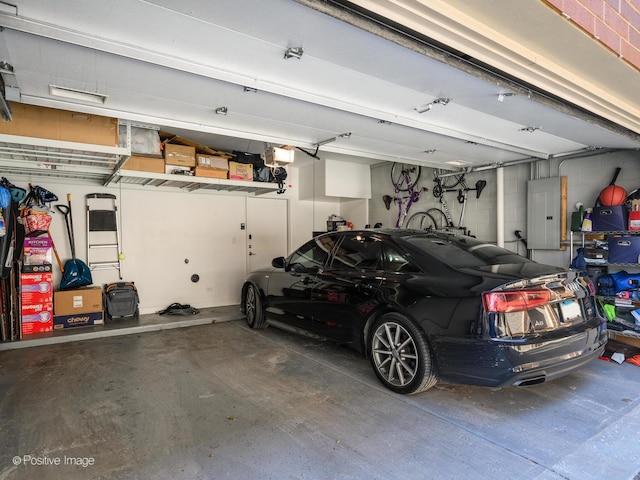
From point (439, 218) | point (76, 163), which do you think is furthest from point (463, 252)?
point (76, 163)

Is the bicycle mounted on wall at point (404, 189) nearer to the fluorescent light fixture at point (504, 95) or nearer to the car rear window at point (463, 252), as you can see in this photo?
the car rear window at point (463, 252)

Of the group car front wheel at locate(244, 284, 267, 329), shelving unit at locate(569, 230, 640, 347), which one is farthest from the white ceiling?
car front wheel at locate(244, 284, 267, 329)

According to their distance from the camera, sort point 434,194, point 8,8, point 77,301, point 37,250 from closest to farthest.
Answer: point 8,8 < point 37,250 < point 77,301 < point 434,194

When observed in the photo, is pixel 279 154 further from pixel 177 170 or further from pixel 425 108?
pixel 425 108

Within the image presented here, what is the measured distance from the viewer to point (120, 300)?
531 cm

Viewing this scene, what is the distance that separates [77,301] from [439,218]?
5.76 metres

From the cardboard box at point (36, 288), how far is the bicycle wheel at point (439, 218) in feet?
19.3

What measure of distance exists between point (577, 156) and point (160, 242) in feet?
20.3

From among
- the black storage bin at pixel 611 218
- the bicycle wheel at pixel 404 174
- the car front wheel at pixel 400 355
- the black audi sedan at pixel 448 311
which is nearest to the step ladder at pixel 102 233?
the black audi sedan at pixel 448 311

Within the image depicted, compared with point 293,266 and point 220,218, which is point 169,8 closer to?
point 293,266

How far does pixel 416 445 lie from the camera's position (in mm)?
2201

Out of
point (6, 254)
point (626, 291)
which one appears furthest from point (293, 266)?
point (626, 291)

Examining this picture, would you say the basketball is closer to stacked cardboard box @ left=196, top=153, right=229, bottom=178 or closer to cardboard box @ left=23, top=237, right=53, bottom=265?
stacked cardboard box @ left=196, top=153, right=229, bottom=178

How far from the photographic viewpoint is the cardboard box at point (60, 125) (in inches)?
128
